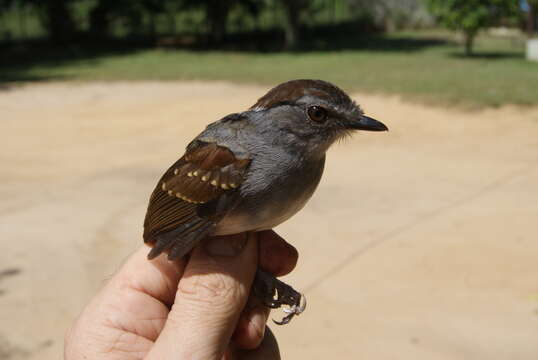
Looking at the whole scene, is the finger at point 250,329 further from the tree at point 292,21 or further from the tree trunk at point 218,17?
the tree trunk at point 218,17

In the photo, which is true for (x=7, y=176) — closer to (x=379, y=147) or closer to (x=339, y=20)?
(x=379, y=147)

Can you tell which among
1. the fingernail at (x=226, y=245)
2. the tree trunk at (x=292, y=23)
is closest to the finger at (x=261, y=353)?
the fingernail at (x=226, y=245)

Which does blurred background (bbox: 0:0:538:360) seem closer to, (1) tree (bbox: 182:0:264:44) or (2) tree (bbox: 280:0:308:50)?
(2) tree (bbox: 280:0:308:50)

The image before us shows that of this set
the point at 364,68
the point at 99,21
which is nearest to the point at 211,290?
the point at 364,68

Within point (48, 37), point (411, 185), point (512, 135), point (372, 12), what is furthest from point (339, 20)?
point (411, 185)

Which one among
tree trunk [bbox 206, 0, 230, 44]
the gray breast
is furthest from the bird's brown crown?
tree trunk [bbox 206, 0, 230, 44]
